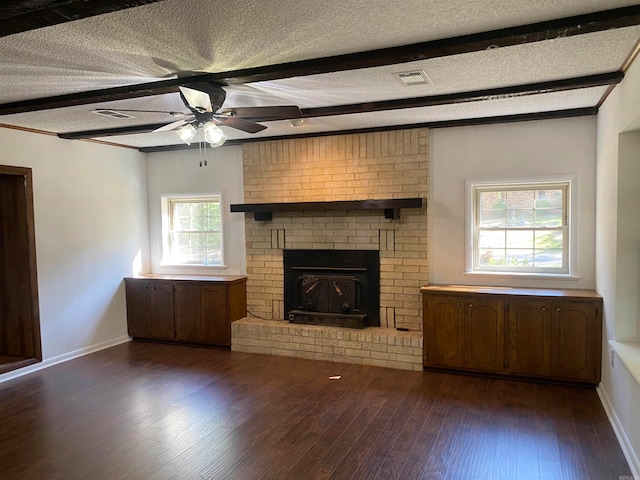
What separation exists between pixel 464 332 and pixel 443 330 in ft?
0.64

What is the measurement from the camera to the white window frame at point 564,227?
14.8ft

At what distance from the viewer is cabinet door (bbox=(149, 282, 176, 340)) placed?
227 inches

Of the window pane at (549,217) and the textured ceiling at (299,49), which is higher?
the textured ceiling at (299,49)

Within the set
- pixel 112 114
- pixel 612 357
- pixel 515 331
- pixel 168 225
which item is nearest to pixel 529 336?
pixel 515 331

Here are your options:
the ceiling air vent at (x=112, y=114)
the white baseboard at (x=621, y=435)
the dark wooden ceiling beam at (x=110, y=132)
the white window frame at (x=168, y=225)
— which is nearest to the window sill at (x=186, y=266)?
the white window frame at (x=168, y=225)

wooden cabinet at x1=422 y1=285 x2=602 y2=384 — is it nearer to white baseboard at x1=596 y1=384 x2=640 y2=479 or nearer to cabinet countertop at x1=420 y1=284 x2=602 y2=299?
cabinet countertop at x1=420 y1=284 x2=602 y2=299

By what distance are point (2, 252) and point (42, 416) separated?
7.07 ft

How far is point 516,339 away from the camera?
169 inches

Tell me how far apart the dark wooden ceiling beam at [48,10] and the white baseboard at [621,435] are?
11.3ft

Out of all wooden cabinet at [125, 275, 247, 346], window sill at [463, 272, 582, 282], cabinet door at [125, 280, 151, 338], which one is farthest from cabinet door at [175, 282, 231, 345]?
window sill at [463, 272, 582, 282]

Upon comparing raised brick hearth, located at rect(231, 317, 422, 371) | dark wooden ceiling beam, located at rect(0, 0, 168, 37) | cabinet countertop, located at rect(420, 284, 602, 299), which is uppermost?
dark wooden ceiling beam, located at rect(0, 0, 168, 37)

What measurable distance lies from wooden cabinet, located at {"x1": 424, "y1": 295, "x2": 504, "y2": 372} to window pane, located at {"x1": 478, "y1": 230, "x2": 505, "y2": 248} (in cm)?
75

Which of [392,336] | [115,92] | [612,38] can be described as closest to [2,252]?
[115,92]

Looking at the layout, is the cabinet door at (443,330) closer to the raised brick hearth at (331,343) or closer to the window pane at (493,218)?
the raised brick hearth at (331,343)
